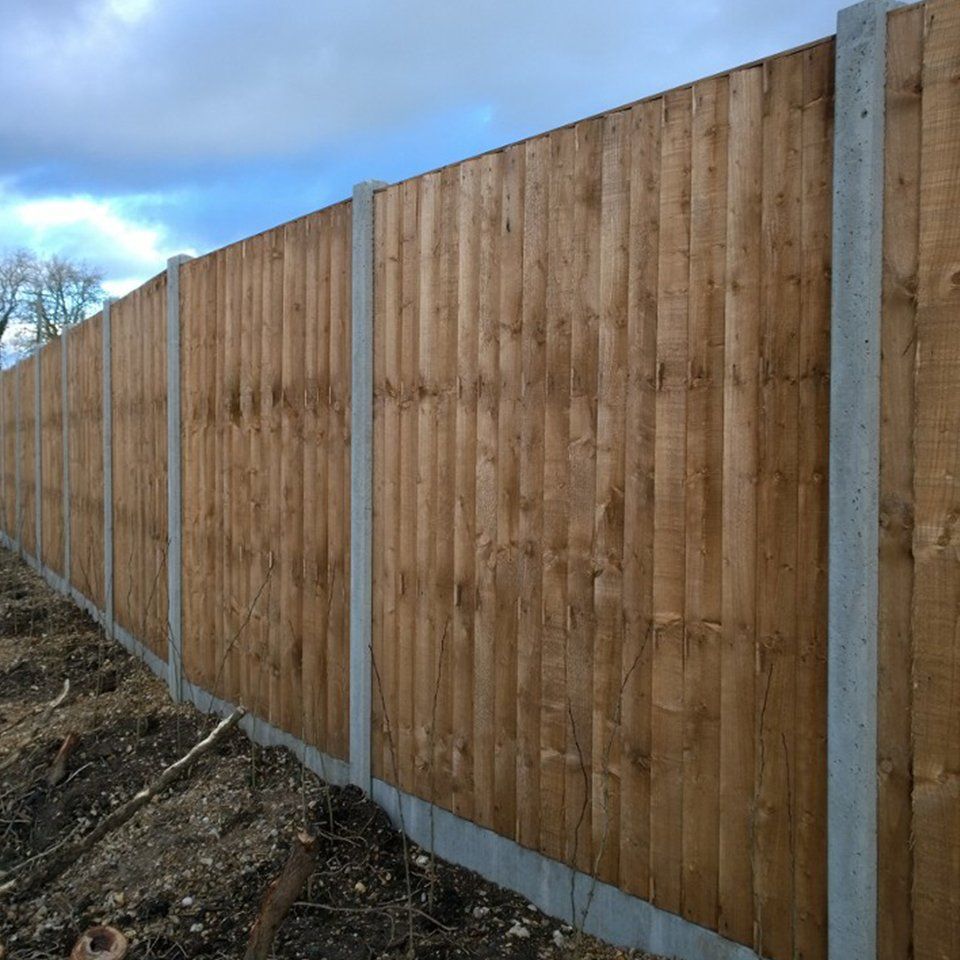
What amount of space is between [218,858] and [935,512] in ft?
10.2

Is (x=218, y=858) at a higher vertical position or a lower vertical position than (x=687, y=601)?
lower

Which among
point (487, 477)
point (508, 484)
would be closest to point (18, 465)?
point (487, 477)

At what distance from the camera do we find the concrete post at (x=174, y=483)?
5.89m

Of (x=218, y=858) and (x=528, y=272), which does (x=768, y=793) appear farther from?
(x=218, y=858)

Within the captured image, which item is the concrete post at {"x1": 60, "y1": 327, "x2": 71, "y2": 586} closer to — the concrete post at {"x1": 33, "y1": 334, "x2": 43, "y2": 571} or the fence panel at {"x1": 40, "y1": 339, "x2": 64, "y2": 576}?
the fence panel at {"x1": 40, "y1": 339, "x2": 64, "y2": 576}

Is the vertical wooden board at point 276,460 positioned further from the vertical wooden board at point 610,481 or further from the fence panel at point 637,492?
the vertical wooden board at point 610,481

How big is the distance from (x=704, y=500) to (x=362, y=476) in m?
1.78

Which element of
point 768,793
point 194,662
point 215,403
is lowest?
point 194,662

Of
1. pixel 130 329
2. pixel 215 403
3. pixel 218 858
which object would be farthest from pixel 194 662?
pixel 130 329

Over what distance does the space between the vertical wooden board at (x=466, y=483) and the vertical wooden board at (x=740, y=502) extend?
1.07 metres

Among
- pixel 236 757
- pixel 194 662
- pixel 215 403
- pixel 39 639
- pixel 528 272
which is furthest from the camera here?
pixel 39 639

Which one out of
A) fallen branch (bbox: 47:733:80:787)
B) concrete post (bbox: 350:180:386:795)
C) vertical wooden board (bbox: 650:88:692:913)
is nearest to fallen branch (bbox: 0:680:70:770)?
fallen branch (bbox: 47:733:80:787)

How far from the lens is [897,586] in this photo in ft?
7.11

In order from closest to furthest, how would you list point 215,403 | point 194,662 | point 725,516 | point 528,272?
point 725,516 → point 528,272 → point 215,403 → point 194,662
